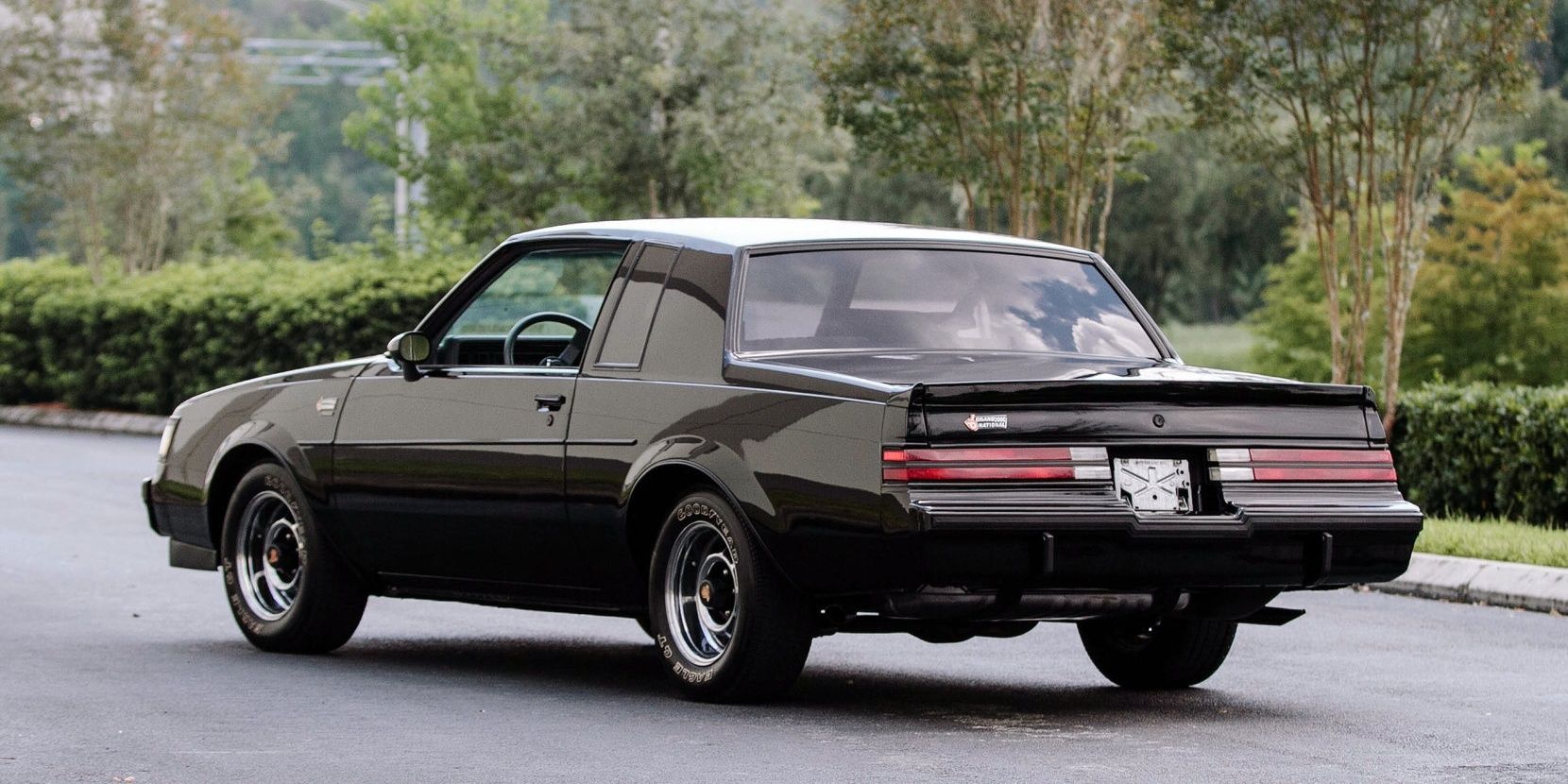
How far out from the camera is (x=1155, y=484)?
7.86 metres

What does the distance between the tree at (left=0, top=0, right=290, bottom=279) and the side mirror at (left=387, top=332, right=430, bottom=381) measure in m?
28.7

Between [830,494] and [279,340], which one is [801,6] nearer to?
[279,340]

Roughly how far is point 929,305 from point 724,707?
1.61 metres

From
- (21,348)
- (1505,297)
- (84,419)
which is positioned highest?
(1505,297)

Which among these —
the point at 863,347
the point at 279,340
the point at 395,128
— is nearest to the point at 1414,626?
the point at 863,347

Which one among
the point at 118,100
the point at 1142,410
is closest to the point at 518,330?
the point at 1142,410

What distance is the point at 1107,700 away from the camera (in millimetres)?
8891

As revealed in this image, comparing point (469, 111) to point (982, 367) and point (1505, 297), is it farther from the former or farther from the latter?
point (982, 367)

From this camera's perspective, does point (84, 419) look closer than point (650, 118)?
Yes

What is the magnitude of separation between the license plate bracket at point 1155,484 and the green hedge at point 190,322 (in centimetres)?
2209

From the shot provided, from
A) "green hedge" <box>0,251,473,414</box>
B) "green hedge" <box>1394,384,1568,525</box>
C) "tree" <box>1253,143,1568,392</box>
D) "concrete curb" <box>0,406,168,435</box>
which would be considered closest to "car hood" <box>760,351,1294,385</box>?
"green hedge" <box>1394,384,1568,525</box>

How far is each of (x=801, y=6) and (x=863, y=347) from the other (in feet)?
97.7

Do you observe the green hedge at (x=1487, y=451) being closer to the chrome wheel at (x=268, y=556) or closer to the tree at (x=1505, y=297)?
the chrome wheel at (x=268, y=556)

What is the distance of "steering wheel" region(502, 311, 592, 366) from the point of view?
9.17 meters
